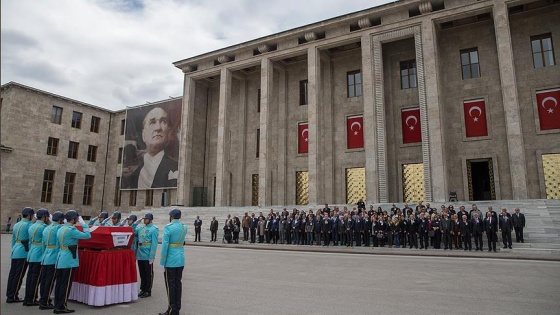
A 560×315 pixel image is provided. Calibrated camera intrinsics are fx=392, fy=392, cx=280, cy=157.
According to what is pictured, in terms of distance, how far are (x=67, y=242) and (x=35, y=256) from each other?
4.04 feet

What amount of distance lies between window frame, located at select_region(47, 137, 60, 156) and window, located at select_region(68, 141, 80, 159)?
1.42m

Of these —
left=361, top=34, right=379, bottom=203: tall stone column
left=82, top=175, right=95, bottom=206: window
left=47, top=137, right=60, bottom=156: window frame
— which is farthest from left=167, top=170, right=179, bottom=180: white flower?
left=361, top=34, right=379, bottom=203: tall stone column

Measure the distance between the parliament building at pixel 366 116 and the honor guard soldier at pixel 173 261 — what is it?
18770mm

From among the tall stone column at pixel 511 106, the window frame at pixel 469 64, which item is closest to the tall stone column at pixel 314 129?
the window frame at pixel 469 64

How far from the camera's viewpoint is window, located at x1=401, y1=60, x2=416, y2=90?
26656 mm

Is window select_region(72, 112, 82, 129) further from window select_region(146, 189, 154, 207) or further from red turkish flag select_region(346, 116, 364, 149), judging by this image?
red turkish flag select_region(346, 116, 364, 149)

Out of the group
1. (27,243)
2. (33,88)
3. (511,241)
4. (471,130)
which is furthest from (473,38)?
(33,88)

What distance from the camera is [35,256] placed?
7.41 m

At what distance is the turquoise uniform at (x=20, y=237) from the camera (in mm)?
7672

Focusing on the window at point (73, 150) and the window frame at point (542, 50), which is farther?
the window at point (73, 150)

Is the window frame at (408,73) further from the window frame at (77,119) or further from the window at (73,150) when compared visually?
the window at (73,150)

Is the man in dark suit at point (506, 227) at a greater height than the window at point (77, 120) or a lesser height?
lesser

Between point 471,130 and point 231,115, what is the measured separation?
18.8 metres

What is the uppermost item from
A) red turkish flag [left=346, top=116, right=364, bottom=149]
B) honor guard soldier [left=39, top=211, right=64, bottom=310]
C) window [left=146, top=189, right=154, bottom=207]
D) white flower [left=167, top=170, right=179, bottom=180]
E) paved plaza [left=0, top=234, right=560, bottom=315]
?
red turkish flag [left=346, top=116, right=364, bottom=149]
